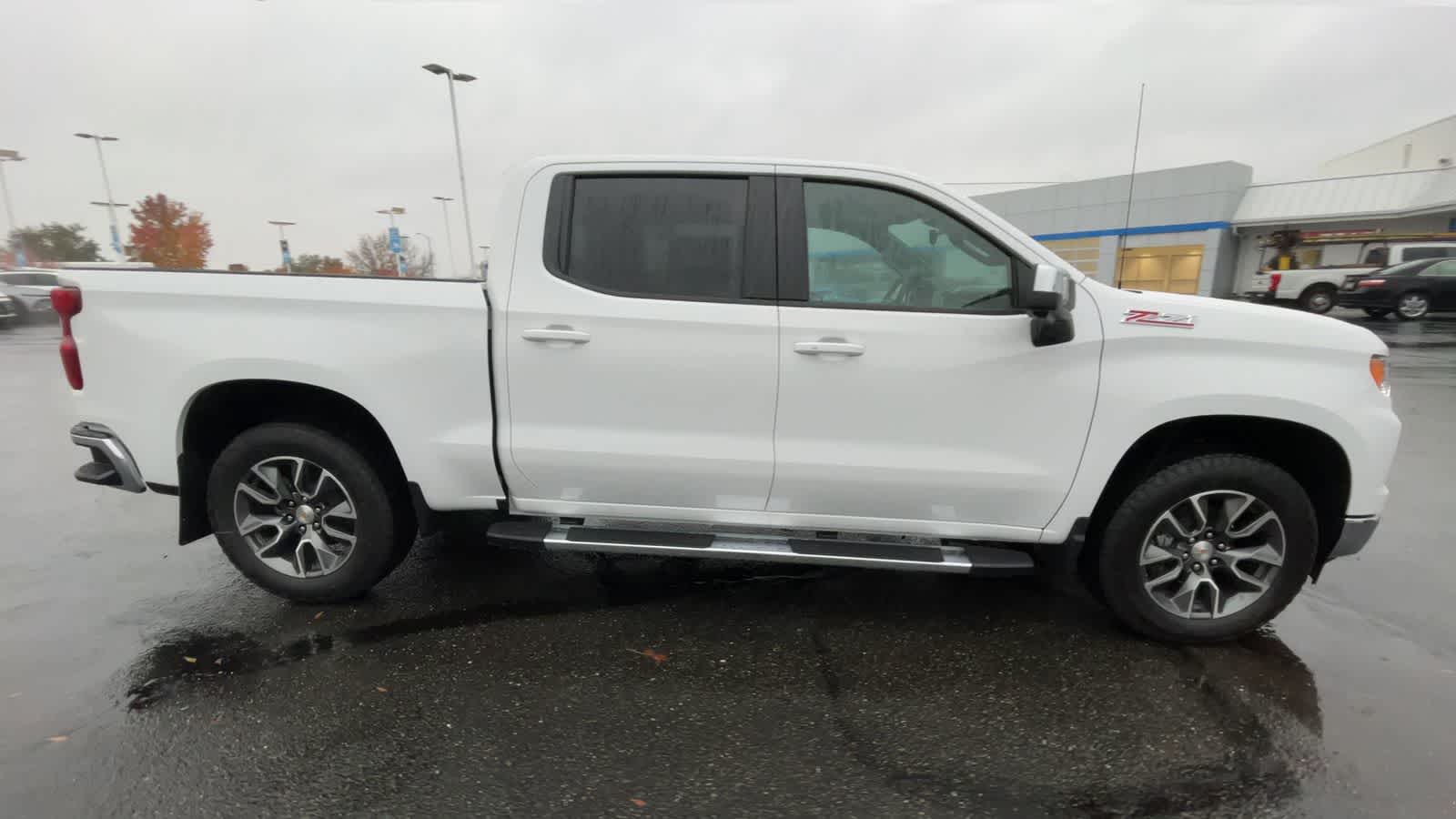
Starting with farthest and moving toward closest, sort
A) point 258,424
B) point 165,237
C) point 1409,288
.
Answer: point 165,237 < point 1409,288 < point 258,424

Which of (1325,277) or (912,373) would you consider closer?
(912,373)

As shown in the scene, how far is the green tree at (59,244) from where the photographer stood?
54812 mm

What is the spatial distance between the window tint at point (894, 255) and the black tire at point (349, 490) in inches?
86.3

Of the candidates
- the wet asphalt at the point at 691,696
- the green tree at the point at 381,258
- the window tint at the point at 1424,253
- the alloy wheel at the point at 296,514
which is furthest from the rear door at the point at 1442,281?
the green tree at the point at 381,258

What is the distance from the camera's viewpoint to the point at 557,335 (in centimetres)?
295

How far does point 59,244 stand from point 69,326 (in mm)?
74623

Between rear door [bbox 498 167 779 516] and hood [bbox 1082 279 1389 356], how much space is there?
1425 mm

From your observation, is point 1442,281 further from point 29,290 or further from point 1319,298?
point 29,290

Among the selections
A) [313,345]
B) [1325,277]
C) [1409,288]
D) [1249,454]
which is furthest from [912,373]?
[1325,277]

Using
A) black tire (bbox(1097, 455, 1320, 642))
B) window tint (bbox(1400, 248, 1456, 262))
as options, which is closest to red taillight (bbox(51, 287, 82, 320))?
black tire (bbox(1097, 455, 1320, 642))

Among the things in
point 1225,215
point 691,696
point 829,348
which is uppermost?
point 1225,215

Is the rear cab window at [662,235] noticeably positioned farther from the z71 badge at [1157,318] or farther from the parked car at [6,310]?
the parked car at [6,310]

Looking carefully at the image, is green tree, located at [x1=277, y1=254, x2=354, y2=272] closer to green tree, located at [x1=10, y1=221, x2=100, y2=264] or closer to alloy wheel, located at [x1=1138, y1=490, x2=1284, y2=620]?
green tree, located at [x1=10, y1=221, x2=100, y2=264]

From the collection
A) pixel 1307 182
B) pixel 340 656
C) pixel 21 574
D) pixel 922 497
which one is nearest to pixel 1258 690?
pixel 922 497
